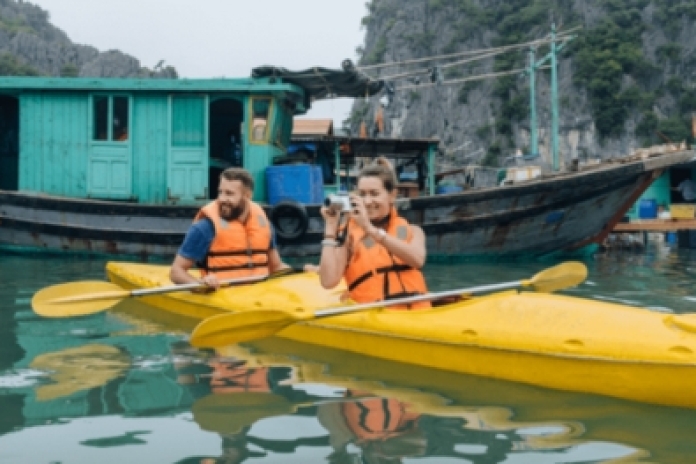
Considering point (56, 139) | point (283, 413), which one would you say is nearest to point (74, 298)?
point (283, 413)

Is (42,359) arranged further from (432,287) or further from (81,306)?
(432,287)

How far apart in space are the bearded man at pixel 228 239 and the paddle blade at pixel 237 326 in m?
1.56

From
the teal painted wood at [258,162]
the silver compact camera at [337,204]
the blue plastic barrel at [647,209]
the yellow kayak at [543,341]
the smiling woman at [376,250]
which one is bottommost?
the yellow kayak at [543,341]

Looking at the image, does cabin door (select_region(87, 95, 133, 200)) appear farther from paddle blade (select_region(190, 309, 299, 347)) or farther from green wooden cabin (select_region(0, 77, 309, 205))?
paddle blade (select_region(190, 309, 299, 347))

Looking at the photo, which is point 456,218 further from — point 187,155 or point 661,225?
point 661,225

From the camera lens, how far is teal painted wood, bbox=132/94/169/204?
12.0m

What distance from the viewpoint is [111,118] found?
12047 millimetres

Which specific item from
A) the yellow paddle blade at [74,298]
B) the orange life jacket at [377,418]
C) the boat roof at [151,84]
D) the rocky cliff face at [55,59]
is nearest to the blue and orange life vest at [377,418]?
the orange life jacket at [377,418]

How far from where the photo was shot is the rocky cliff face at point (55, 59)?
78750 millimetres

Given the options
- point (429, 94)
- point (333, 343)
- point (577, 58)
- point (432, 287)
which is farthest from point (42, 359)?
point (429, 94)

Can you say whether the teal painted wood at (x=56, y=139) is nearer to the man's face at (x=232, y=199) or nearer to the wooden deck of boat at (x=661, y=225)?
the man's face at (x=232, y=199)

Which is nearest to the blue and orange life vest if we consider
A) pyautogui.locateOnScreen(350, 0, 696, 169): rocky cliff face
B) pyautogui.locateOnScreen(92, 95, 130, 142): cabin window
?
Answer: pyautogui.locateOnScreen(92, 95, 130, 142): cabin window

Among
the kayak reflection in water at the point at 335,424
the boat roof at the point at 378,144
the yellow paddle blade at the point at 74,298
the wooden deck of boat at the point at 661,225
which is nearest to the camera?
the kayak reflection in water at the point at 335,424

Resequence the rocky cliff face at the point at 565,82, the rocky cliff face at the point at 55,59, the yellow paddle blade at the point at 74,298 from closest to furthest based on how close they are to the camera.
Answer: the yellow paddle blade at the point at 74,298
the rocky cliff face at the point at 565,82
the rocky cliff face at the point at 55,59
